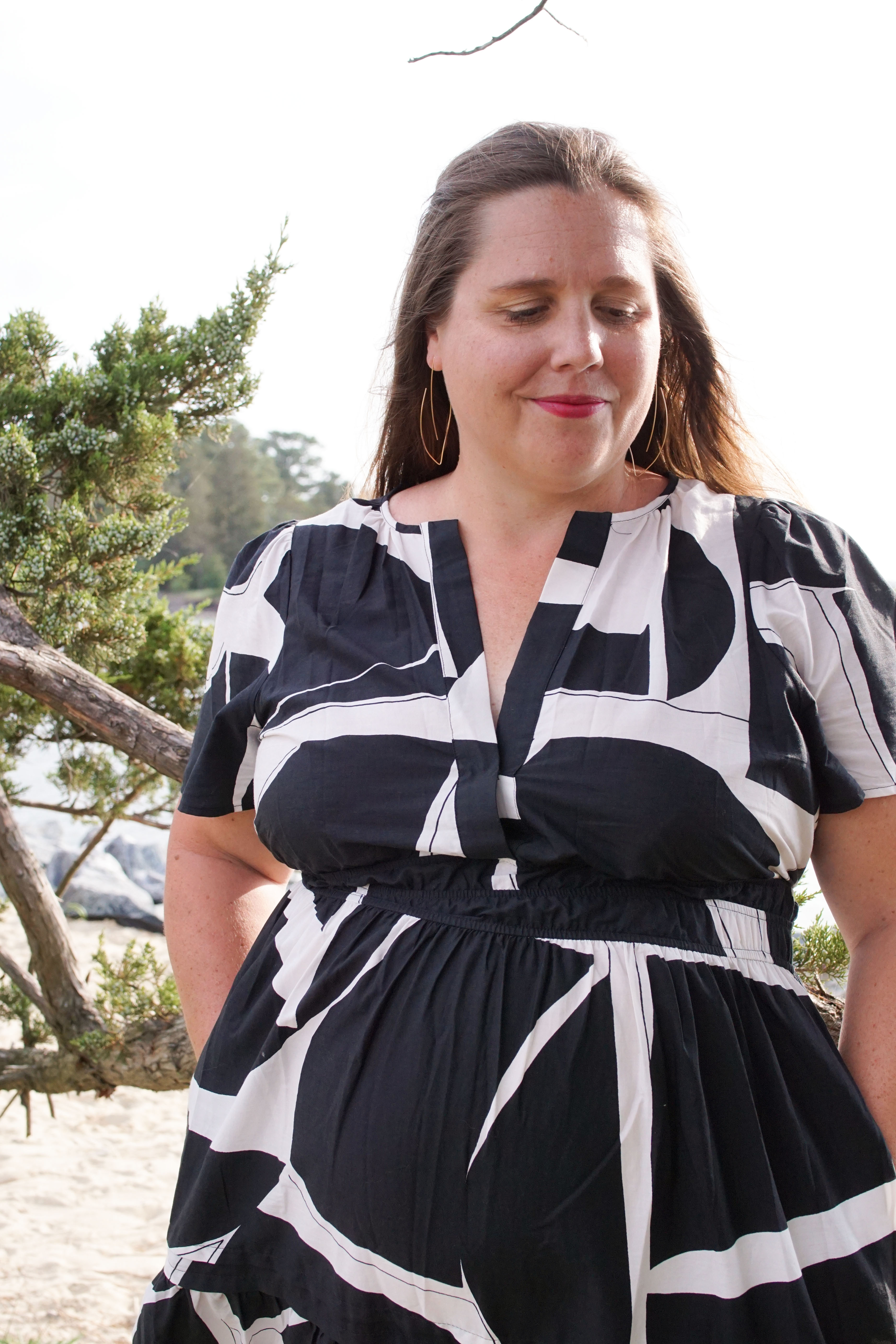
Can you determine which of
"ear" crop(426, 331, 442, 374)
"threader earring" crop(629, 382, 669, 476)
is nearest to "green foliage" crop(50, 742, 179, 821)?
"ear" crop(426, 331, 442, 374)

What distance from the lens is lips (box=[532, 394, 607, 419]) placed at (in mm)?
1395

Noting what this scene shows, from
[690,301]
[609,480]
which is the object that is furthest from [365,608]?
[690,301]

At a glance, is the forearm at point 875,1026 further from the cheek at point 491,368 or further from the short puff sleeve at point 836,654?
the cheek at point 491,368

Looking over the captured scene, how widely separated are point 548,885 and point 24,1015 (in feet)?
7.82

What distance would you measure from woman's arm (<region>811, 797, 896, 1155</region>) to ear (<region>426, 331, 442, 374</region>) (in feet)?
3.04

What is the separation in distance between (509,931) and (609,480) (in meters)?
0.69

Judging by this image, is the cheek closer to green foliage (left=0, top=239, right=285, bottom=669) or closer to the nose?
the nose

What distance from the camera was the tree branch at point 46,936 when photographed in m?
2.81

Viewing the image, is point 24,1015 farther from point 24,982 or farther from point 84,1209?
point 84,1209

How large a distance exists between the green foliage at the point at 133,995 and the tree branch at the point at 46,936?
0.04 metres

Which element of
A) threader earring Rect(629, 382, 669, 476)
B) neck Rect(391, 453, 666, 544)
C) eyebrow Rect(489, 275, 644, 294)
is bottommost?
neck Rect(391, 453, 666, 544)

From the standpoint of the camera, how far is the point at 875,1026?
131cm

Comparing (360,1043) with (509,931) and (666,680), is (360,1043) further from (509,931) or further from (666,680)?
(666,680)

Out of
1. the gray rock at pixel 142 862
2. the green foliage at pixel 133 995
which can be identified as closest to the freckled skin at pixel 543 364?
the green foliage at pixel 133 995
